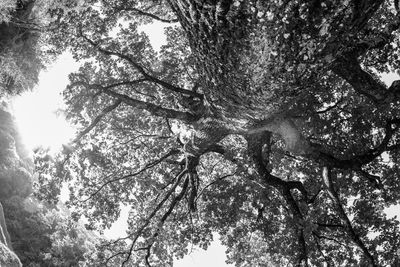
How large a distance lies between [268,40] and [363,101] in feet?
24.3

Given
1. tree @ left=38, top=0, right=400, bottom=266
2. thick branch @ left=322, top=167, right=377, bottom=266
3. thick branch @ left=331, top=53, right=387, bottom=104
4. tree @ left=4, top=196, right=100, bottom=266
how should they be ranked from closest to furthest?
tree @ left=38, top=0, right=400, bottom=266, thick branch @ left=331, top=53, right=387, bottom=104, thick branch @ left=322, top=167, right=377, bottom=266, tree @ left=4, top=196, right=100, bottom=266

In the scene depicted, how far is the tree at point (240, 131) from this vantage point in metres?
3.95

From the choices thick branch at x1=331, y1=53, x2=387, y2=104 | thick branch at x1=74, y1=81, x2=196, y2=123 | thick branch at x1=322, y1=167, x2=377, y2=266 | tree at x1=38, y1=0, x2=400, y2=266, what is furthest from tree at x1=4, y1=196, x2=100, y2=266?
thick branch at x1=331, y1=53, x2=387, y2=104

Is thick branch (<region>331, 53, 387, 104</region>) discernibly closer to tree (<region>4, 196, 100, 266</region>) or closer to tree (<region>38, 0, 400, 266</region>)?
tree (<region>38, 0, 400, 266</region>)

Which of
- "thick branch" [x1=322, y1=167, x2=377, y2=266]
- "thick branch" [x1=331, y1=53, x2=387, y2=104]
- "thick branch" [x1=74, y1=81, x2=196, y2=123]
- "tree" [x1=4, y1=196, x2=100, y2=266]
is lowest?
"thick branch" [x1=322, y1=167, x2=377, y2=266]

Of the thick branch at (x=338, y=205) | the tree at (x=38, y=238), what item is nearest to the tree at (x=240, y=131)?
the thick branch at (x=338, y=205)

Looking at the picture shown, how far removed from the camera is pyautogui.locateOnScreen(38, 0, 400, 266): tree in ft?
13.0

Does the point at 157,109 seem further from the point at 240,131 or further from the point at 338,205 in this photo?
the point at 338,205

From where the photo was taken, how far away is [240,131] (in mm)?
7844

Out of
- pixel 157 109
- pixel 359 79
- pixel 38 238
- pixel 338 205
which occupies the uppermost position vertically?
pixel 38 238

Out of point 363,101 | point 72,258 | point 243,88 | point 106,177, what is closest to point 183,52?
point 106,177

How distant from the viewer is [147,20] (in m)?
13.3

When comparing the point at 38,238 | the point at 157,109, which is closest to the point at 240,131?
the point at 157,109

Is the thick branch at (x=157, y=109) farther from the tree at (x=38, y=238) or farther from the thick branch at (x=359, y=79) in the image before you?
the tree at (x=38, y=238)
